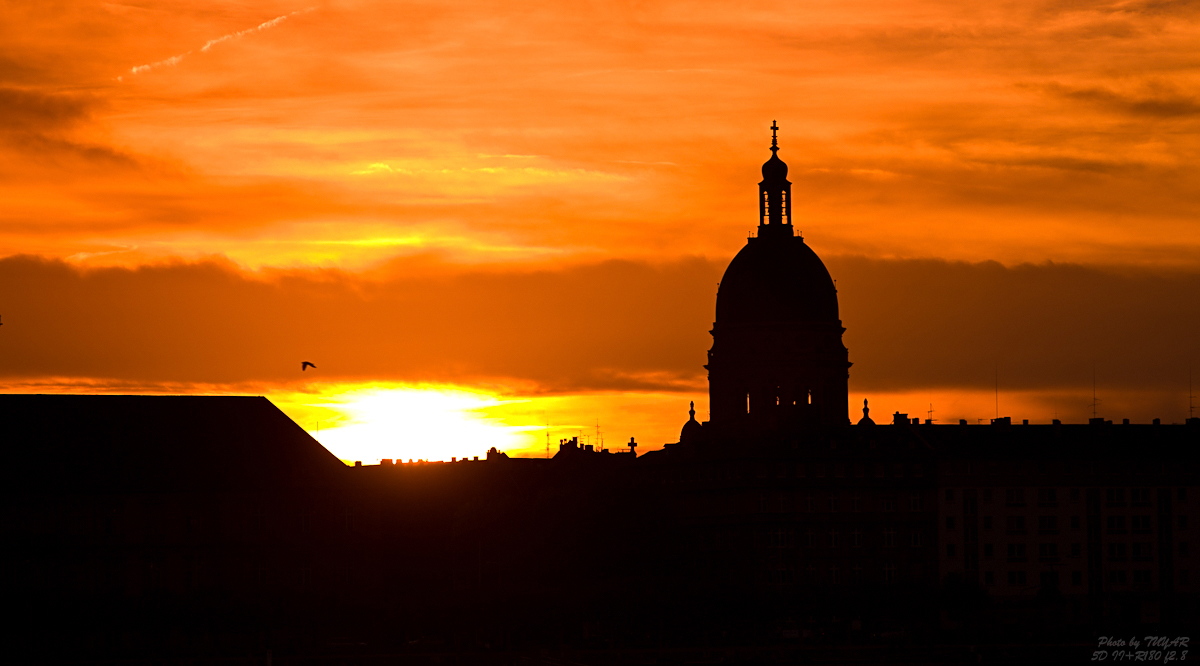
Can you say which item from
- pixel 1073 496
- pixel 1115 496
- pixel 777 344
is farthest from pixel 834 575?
pixel 777 344

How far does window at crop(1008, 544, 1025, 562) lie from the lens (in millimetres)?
162625

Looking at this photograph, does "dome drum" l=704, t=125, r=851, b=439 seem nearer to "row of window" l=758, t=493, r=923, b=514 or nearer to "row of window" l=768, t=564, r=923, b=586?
"row of window" l=758, t=493, r=923, b=514

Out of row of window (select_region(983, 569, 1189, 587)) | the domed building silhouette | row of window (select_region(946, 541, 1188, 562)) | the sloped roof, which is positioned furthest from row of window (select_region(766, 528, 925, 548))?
the sloped roof

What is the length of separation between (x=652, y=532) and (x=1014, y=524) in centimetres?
2625

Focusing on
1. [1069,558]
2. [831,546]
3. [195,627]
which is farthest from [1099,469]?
[195,627]

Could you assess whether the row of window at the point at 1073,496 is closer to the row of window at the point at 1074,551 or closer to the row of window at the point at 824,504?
Answer: the row of window at the point at 1074,551

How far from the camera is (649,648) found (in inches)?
4774

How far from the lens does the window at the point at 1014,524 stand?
537 ft

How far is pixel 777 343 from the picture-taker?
183m

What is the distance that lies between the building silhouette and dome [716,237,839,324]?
7.8 inches

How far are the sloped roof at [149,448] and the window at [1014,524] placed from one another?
49365 millimetres

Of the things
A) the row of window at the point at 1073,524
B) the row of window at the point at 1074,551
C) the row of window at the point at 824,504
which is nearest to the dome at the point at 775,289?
the row of window at the point at 824,504

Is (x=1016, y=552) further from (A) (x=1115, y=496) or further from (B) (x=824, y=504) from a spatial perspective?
(B) (x=824, y=504)

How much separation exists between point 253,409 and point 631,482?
31.2m
